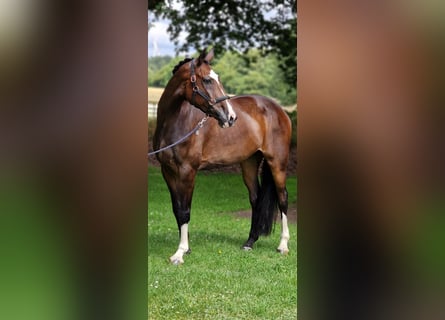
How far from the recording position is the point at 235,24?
10.4 m

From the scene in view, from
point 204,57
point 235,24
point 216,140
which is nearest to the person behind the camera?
point 204,57

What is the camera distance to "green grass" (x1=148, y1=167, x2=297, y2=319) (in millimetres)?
3395

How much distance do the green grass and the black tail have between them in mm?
284

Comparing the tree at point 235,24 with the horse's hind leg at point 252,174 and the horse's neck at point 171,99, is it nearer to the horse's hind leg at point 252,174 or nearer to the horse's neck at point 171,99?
the horse's hind leg at point 252,174

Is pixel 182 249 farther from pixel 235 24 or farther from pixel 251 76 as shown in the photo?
pixel 251 76

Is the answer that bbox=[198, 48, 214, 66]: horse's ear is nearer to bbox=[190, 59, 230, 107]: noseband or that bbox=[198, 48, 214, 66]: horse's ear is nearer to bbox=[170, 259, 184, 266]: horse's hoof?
bbox=[190, 59, 230, 107]: noseband

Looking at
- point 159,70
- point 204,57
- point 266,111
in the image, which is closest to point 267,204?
point 266,111

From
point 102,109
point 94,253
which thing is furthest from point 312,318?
point 102,109

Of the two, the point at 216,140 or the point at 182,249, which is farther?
the point at 216,140

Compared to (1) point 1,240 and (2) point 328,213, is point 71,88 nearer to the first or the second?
(1) point 1,240

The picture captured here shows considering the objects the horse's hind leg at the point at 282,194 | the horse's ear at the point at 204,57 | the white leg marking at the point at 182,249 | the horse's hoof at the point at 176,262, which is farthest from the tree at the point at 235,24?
the horse's hoof at the point at 176,262

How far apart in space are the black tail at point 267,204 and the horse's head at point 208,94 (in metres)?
1.15

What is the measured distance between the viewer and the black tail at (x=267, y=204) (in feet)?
17.3

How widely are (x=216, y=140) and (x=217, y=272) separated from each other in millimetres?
1393
